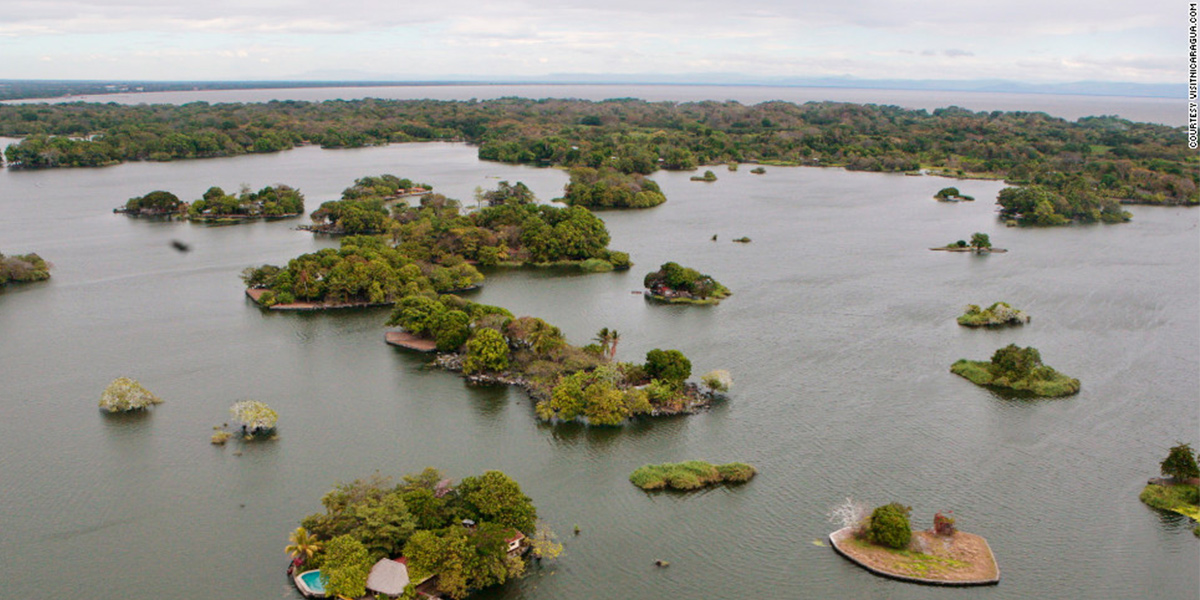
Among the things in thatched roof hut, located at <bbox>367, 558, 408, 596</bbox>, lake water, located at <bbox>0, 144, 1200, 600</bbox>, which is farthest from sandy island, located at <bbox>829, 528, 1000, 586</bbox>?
thatched roof hut, located at <bbox>367, 558, 408, 596</bbox>

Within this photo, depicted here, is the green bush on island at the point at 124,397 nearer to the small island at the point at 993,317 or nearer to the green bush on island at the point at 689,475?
the green bush on island at the point at 689,475

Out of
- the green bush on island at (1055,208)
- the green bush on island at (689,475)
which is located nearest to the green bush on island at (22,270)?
the green bush on island at (689,475)

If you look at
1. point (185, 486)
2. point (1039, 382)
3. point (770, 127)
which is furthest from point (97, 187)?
point (770, 127)

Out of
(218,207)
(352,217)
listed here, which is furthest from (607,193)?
(218,207)

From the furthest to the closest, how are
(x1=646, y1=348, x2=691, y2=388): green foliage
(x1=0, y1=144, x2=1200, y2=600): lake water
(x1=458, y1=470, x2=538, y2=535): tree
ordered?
(x1=646, y1=348, x2=691, y2=388): green foliage < (x1=0, y1=144, x2=1200, y2=600): lake water < (x1=458, y1=470, x2=538, y2=535): tree

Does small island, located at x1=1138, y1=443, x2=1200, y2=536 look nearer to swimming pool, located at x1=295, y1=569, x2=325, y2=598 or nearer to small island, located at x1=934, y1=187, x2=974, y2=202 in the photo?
swimming pool, located at x1=295, y1=569, x2=325, y2=598
